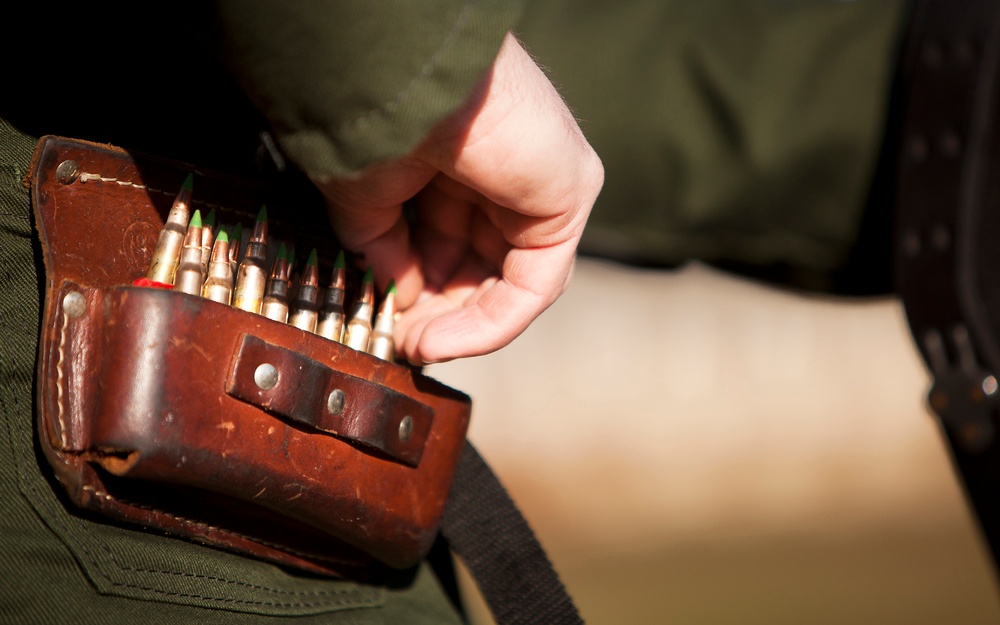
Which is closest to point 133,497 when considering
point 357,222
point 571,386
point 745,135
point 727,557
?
point 357,222

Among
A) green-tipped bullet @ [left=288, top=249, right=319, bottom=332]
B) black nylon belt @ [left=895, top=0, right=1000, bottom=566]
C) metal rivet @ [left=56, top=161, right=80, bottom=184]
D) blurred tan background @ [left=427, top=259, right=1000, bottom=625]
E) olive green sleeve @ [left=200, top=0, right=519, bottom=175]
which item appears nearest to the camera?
olive green sleeve @ [left=200, top=0, right=519, bottom=175]

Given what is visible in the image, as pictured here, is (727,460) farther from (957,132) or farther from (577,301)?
(957,132)

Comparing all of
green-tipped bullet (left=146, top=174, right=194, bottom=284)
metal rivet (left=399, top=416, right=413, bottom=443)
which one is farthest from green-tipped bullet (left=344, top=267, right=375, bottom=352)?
green-tipped bullet (left=146, top=174, right=194, bottom=284)

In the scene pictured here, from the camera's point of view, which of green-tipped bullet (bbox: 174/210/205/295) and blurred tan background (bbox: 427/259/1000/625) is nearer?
green-tipped bullet (bbox: 174/210/205/295)

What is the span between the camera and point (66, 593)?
784mm

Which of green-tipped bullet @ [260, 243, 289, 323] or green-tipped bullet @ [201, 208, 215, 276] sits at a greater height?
green-tipped bullet @ [201, 208, 215, 276]

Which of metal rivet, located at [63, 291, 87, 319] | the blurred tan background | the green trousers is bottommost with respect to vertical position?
the blurred tan background

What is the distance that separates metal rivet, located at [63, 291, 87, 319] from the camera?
31.4 inches

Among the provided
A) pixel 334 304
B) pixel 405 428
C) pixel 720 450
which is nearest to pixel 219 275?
pixel 334 304

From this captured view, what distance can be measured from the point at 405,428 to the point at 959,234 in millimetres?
980

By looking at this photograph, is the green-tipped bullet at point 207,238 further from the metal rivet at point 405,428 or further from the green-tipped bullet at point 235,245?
the metal rivet at point 405,428

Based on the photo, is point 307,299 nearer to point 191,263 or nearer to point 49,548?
point 191,263

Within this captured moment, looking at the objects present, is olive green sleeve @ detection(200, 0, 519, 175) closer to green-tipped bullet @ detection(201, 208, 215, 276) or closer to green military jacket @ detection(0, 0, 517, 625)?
green military jacket @ detection(0, 0, 517, 625)

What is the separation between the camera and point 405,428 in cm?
100
